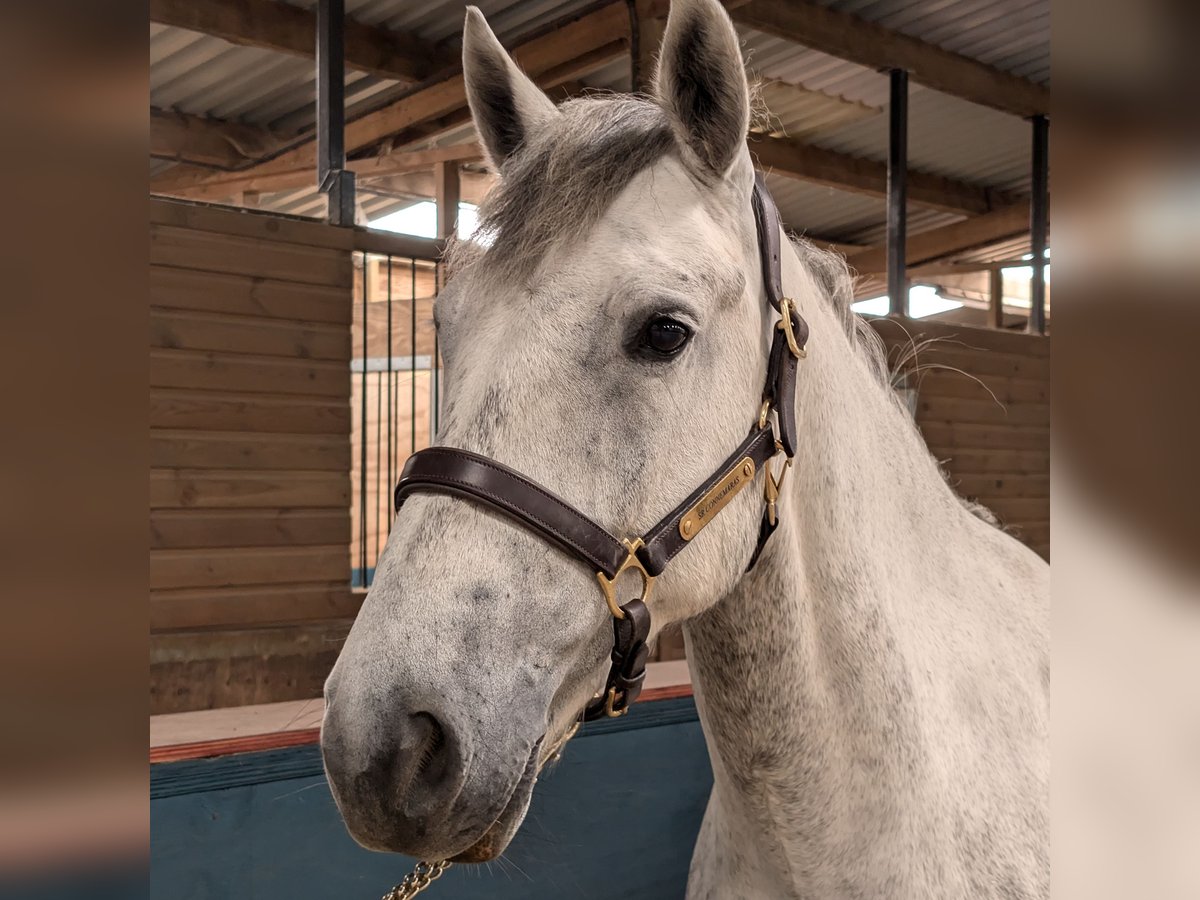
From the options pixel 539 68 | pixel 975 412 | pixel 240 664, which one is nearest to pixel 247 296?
pixel 240 664

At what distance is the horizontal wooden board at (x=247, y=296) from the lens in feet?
11.7

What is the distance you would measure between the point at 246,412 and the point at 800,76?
394 cm

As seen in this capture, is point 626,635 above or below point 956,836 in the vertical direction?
above

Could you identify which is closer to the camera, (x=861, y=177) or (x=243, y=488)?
(x=243, y=488)

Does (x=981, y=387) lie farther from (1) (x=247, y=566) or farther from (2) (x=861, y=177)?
(1) (x=247, y=566)

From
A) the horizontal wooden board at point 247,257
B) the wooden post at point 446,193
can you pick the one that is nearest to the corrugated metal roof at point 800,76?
the wooden post at point 446,193

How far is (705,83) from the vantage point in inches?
40.3

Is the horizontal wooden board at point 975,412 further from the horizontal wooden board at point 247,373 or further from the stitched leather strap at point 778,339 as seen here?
the stitched leather strap at point 778,339

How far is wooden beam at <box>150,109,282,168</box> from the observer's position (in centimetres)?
590
